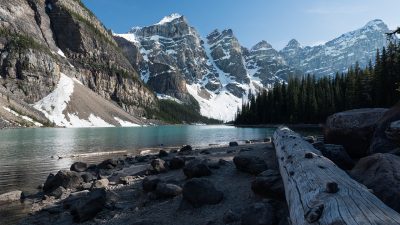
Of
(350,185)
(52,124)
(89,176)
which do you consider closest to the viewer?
(350,185)

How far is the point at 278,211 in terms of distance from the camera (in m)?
10.9

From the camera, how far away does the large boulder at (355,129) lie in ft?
68.1

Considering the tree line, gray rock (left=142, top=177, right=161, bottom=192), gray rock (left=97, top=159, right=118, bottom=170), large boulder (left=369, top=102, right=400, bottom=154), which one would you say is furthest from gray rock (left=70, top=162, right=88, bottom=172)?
the tree line

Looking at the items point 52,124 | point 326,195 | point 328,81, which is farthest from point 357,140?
point 52,124

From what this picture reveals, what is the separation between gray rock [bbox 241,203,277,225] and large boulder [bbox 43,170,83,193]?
16.6 meters

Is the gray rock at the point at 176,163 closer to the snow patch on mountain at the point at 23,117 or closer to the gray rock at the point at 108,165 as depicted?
the gray rock at the point at 108,165

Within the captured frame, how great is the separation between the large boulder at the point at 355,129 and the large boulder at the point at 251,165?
6.61m

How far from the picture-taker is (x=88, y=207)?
15.8 m

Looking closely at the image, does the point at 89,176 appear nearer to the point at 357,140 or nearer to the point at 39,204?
the point at 39,204

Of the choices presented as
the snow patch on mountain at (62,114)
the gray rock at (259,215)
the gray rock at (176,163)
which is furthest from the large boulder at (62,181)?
the snow patch on mountain at (62,114)

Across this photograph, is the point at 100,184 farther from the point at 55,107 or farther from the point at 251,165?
the point at 55,107

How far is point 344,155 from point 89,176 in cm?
1787

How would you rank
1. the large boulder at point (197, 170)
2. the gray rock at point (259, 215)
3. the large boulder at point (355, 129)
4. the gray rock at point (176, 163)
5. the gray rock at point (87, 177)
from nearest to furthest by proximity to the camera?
the gray rock at point (259, 215), the large boulder at point (197, 170), the large boulder at point (355, 129), the gray rock at point (176, 163), the gray rock at point (87, 177)

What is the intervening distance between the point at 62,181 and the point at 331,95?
339 feet
